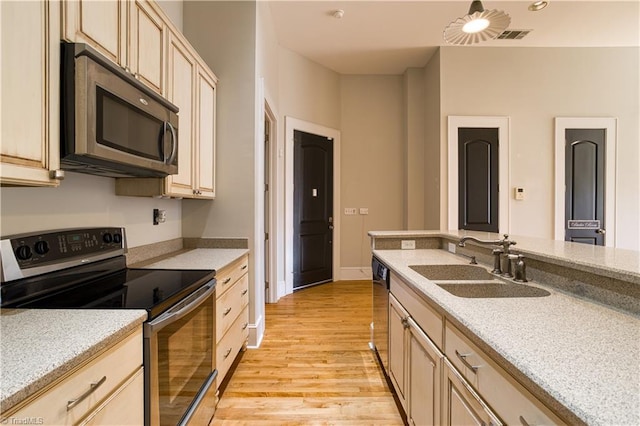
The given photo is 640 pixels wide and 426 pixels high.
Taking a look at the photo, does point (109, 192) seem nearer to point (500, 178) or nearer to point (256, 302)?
point (256, 302)

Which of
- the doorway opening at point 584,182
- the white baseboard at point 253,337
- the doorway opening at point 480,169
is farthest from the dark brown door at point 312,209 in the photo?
the doorway opening at point 584,182

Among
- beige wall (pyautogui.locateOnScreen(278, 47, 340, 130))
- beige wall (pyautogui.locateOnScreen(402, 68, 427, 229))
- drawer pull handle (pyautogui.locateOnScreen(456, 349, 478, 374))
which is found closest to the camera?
drawer pull handle (pyautogui.locateOnScreen(456, 349, 478, 374))

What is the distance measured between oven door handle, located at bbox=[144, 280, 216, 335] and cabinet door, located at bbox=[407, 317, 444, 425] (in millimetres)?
1060

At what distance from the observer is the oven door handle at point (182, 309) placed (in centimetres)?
112

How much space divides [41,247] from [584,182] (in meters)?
5.35


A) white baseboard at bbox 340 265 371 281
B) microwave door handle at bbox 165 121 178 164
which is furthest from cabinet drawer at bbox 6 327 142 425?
white baseboard at bbox 340 265 371 281

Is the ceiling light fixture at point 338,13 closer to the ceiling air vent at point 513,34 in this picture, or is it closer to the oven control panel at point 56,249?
the ceiling air vent at point 513,34

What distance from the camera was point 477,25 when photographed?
83.0 inches

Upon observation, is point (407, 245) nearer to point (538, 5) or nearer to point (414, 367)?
point (414, 367)

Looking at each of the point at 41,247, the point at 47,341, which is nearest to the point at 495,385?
the point at 47,341

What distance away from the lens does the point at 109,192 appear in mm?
1833

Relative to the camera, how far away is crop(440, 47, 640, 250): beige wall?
4035mm

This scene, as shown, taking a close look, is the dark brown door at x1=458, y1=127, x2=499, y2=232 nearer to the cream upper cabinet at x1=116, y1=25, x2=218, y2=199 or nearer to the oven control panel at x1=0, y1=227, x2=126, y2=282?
the cream upper cabinet at x1=116, y1=25, x2=218, y2=199

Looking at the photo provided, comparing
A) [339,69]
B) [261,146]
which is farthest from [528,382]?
[339,69]
